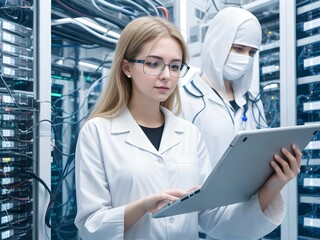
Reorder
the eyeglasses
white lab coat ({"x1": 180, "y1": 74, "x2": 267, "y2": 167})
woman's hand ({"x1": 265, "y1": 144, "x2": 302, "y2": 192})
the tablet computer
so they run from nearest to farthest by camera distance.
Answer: the tablet computer < woman's hand ({"x1": 265, "y1": 144, "x2": 302, "y2": 192}) < the eyeglasses < white lab coat ({"x1": 180, "y1": 74, "x2": 267, "y2": 167})

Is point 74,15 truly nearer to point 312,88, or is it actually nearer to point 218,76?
point 218,76

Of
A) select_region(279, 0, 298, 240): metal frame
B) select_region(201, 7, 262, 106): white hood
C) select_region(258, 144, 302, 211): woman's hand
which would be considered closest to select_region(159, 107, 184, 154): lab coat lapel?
select_region(258, 144, 302, 211): woman's hand

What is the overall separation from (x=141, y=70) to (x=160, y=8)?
1.49 metres

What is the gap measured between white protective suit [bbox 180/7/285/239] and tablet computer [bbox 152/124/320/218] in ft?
2.01

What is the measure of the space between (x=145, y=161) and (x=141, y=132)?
0.11 m

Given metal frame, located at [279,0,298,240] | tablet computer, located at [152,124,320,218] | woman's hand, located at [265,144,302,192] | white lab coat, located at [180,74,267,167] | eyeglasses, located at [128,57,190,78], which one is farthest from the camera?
metal frame, located at [279,0,298,240]

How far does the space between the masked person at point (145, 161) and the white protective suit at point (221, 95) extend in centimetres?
39

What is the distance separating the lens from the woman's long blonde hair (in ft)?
3.62

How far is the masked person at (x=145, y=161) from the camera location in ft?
3.24

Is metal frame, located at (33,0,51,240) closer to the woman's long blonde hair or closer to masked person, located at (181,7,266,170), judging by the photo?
the woman's long blonde hair

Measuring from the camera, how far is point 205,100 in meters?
1.65

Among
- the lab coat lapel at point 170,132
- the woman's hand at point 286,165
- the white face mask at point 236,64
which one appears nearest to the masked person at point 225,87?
the white face mask at point 236,64

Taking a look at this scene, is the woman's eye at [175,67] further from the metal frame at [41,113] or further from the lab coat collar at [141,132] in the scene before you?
the metal frame at [41,113]

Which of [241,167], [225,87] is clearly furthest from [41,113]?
[241,167]
